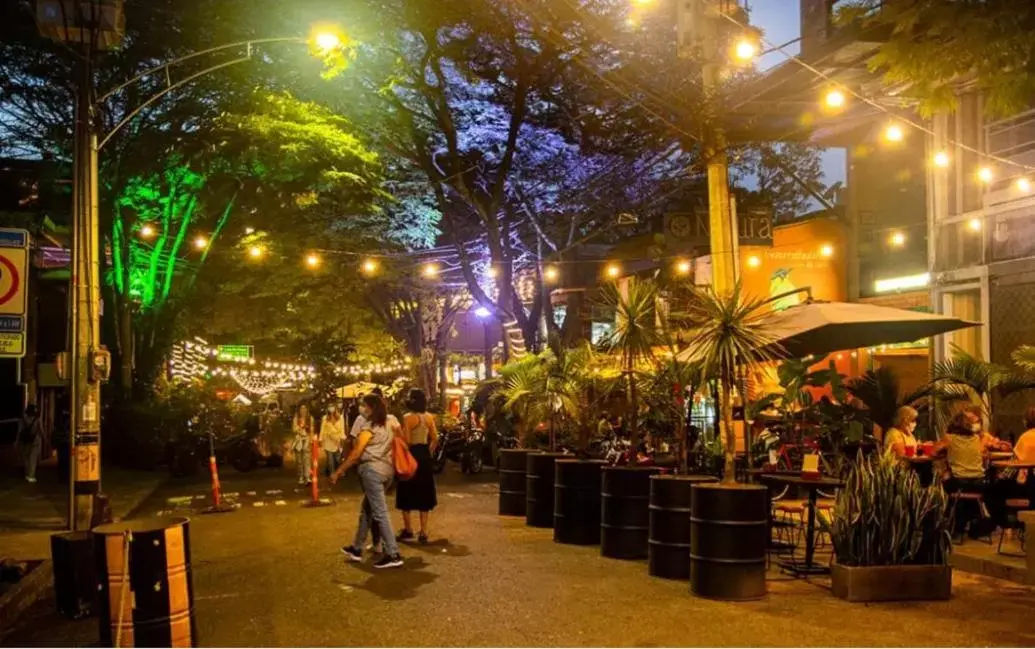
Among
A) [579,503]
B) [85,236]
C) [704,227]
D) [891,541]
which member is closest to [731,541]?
[891,541]

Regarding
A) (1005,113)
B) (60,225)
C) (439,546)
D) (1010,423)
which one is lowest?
(439,546)

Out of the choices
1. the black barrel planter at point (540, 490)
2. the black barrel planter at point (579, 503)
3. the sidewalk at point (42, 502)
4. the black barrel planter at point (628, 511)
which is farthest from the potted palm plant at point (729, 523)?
the sidewalk at point (42, 502)

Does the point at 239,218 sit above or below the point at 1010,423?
above

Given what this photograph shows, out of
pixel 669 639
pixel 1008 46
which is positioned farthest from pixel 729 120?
pixel 669 639

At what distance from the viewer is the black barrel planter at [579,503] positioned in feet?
36.0

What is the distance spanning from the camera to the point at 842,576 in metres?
8.13

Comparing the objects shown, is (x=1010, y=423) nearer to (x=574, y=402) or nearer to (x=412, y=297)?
(x=574, y=402)

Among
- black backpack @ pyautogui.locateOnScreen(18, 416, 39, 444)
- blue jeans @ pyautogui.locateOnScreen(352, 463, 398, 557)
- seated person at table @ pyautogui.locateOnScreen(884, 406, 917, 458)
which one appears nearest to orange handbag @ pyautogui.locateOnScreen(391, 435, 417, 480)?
blue jeans @ pyautogui.locateOnScreen(352, 463, 398, 557)

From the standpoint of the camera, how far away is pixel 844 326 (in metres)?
10.8

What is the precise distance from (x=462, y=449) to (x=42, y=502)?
933 cm

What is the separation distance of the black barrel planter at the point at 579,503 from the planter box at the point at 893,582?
11.0 ft

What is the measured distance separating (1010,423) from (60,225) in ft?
72.7

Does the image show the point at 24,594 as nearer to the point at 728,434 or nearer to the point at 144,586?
the point at 144,586

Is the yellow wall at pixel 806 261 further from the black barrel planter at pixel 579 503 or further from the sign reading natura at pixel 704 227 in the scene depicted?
the black barrel planter at pixel 579 503
